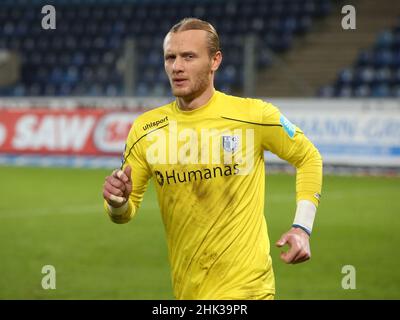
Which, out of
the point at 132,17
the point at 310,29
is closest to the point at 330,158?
the point at 310,29

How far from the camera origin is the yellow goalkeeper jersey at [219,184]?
15.0 ft

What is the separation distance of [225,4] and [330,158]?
34.6ft

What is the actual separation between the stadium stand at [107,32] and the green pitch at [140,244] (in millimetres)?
8461

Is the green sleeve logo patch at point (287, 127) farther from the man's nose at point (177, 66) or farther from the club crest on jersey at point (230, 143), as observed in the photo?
the man's nose at point (177, 66)

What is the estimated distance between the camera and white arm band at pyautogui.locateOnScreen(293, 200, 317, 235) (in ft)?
14.5

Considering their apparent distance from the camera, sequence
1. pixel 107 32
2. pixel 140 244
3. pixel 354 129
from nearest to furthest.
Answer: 1. pixel 140 244
2. pixel 354 129
3. pixel 107 32

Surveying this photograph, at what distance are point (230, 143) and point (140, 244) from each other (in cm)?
671

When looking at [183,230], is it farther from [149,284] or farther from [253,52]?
[253,52]

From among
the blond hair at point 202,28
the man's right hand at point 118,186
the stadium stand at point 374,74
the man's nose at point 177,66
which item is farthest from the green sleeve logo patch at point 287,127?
the stadium stand at point 374,74

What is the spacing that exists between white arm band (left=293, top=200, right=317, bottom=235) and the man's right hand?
0.83 meters

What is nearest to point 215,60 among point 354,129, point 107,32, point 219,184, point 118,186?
point 219,184

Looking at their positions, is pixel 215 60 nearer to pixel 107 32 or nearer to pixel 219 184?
pixel 219 184

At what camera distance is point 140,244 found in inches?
443

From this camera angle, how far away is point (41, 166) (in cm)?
2208
